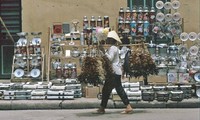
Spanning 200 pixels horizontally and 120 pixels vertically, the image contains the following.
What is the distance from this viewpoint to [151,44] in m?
15.4

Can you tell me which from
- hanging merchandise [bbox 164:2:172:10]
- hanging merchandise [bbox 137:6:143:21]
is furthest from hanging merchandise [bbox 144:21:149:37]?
hanging merchandise [bbox 164:2:172:10]

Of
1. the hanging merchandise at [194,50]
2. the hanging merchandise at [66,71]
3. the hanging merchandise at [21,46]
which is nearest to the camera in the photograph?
the hanging merchandise at [194,50]

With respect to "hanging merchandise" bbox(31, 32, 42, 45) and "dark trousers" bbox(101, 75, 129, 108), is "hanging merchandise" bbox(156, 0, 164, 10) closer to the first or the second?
"hanging merchandise" bbox(31, 32, 42, 45)

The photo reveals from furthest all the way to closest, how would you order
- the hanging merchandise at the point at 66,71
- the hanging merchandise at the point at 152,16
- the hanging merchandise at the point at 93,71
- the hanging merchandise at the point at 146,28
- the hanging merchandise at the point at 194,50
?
the hanging merchandise at the point at 152,16 → the hanging merchandise at the point at 146,28 → the hanging merchandise at the point at 66,71 → the hanging merchandise at the point at 194,50 → the hanging merchandise at the point at 93,71

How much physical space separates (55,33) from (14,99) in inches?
121

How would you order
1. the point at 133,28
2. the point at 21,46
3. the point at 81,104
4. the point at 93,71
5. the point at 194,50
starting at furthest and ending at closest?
the point at 21,46
the point at 133,28
the point at 194,50
the point at 81,104
the point at 93,71

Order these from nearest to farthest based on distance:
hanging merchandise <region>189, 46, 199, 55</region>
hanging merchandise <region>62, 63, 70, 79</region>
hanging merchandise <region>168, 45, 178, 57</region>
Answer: hanging merchandise <region>189, 46, 199, 55</region>
hanging merchandise <region>168, 45, 178, 57</region>
hanging merchandise <region>62, 63, 70, 79</region>

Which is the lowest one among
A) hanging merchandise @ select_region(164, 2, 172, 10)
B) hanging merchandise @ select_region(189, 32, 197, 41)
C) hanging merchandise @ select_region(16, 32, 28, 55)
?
hanging merchandise @ select_region(16, 32, 28, 55)

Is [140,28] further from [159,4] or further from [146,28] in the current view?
[159,4]

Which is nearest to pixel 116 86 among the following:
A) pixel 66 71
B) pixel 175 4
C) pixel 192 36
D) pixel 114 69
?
pixel 114 69

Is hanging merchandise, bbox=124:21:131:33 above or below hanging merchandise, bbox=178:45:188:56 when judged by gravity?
above

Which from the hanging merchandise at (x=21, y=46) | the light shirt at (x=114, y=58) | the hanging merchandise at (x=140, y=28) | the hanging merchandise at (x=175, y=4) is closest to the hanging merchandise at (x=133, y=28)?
the hanging merchandise at (x=140, y=28)

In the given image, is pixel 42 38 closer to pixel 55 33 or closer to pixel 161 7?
pixel 55 33

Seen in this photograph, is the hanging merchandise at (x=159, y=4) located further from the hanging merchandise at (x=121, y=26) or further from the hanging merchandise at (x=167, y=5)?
the hanging merchandise at (x=121, y=26)
